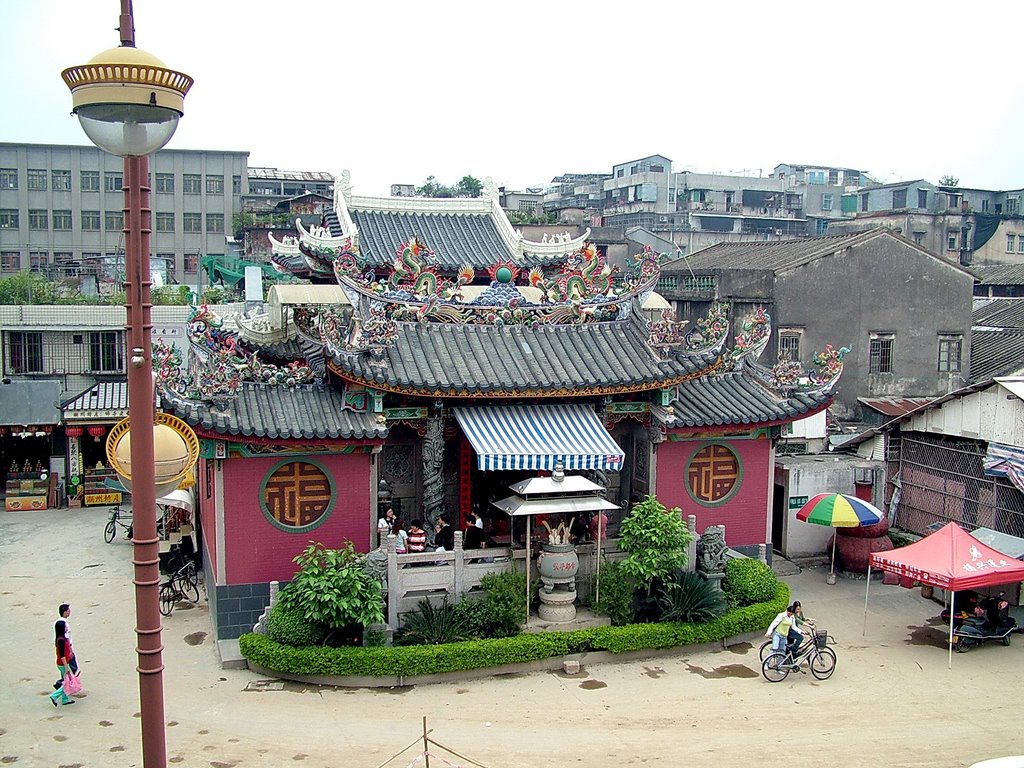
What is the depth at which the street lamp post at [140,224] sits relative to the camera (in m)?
5.90

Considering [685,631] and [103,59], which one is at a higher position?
[103,59]

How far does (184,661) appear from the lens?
1499cm

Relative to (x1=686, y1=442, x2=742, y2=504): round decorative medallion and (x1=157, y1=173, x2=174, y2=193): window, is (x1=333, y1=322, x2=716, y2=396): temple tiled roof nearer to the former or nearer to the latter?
(x1=686, y1=442, x2=742, y2=504): round decorative medallion

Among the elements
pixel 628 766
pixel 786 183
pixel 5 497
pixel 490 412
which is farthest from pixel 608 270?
pixel 786 183

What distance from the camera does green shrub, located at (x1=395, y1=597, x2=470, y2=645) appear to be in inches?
575

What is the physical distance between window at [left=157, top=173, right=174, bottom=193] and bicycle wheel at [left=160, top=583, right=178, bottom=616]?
41372mm

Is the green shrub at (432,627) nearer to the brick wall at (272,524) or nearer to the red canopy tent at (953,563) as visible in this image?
the brick wall at (272,524)

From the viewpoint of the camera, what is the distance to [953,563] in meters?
15.2

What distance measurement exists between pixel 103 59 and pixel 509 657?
430 inches

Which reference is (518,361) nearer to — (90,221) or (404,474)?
(404,474)

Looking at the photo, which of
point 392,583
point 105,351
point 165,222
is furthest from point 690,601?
point 165,222

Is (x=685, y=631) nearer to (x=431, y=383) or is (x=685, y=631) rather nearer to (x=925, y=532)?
(x=431, y=383)

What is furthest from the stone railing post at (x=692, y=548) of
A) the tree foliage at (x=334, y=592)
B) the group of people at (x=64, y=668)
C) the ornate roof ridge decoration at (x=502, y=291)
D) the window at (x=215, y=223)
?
the window at (x=215, y=223)

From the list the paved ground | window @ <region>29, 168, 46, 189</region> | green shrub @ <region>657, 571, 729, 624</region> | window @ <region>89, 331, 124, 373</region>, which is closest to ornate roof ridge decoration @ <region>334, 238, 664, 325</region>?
green shrub @ <region>657, 571, 729, 624</region>
